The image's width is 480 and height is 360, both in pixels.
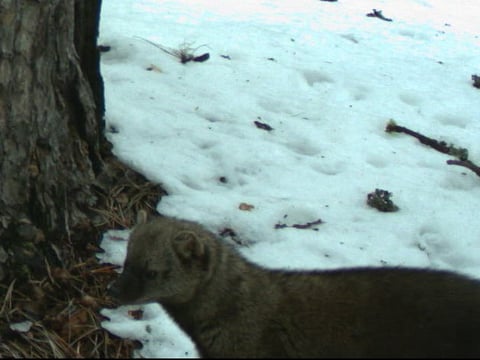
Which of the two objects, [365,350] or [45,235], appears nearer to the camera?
[365,350]

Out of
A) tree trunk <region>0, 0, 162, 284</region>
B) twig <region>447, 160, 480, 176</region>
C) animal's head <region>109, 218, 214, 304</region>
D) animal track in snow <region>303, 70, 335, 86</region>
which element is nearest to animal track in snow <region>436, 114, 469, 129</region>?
twig <region>447, 160, 480, 176</region>

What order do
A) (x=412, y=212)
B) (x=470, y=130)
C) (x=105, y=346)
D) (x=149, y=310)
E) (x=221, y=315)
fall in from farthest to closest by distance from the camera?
(x=470, y=130)
(x=412, y=212)
(x=149, y=310)
(x=105, y=346)
(x=221, y=315)

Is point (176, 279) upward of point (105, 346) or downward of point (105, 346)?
upward

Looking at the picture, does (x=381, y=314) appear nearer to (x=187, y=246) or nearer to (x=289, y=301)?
(x=289, y=301)

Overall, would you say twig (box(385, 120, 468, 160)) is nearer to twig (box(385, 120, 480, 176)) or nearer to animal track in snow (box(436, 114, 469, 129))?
twig (box(385, 120, 480, 176))

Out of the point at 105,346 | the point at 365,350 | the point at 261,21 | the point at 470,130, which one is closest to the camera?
the point at 365,350

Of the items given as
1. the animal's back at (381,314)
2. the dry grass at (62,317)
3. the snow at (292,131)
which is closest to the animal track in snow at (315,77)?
the snow at (292,131)

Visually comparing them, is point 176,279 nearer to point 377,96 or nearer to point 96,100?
point 96,100

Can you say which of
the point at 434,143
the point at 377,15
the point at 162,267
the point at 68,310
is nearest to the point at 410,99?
the point at 434,143

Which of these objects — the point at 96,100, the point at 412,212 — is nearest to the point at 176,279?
the point at 96,100
